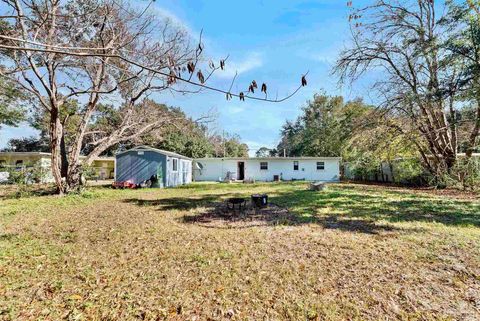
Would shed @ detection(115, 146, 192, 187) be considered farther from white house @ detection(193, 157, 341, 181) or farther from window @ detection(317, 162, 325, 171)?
window @ detection(317, 162, 325, 171)

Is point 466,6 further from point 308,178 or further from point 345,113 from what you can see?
point 345,113

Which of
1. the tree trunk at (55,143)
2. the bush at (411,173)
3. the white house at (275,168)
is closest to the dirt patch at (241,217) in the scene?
the tree trunk at (55,143)

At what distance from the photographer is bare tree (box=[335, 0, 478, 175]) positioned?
9.89 meters

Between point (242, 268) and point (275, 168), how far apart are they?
2015cm

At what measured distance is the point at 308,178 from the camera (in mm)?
23312

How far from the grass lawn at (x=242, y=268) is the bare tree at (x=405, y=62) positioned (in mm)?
4918

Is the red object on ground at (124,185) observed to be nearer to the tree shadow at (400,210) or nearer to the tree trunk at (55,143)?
the tree trunk at (55,143)

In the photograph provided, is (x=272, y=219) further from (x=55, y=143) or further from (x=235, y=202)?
(x=55, y=143)

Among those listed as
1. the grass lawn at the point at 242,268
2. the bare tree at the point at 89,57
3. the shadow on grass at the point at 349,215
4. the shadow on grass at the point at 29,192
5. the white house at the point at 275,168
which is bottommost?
the grass lawn at the point at 242,268

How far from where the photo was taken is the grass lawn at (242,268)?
272 cm

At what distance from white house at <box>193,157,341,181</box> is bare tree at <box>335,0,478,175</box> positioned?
976 cm

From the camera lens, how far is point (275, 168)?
23.6 m

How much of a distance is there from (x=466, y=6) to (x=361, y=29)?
375 cm

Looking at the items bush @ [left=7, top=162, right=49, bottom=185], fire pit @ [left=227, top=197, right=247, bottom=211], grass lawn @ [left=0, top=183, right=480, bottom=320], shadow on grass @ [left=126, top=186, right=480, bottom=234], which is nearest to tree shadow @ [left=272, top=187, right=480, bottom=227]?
shadow on grass @ [left=126, top=186, right=480, bottom=234]
